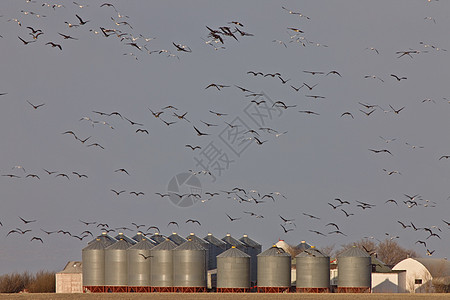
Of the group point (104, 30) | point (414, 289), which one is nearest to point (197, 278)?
point (414, 289)

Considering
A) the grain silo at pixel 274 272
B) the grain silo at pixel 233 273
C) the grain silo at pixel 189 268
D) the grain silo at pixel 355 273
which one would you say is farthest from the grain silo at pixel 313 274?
the grain silo at pixel 189 268

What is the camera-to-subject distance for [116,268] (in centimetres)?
13550

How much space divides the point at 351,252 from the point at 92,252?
1694 inches

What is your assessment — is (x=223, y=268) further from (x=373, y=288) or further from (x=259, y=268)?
(x=373, y=288)

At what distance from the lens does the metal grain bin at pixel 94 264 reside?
136 metres

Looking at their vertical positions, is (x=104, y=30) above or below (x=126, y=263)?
above

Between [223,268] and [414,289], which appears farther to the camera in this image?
[414,289]

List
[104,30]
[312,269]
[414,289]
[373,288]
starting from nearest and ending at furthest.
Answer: [104,30]
[312,269]
[373,288]
[414,289]

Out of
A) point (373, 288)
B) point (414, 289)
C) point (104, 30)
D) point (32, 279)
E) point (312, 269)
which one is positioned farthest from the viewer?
point (32, 279)

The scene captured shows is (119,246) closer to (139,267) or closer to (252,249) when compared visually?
(139,267)

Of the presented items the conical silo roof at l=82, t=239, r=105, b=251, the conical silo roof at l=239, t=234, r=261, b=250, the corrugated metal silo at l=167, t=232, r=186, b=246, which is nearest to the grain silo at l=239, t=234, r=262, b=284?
the conical silo roof at l=239, t=234, r=261, b=250

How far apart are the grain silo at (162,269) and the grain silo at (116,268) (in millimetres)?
5009

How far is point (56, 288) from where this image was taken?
14350cm

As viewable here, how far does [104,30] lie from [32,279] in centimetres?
11187
